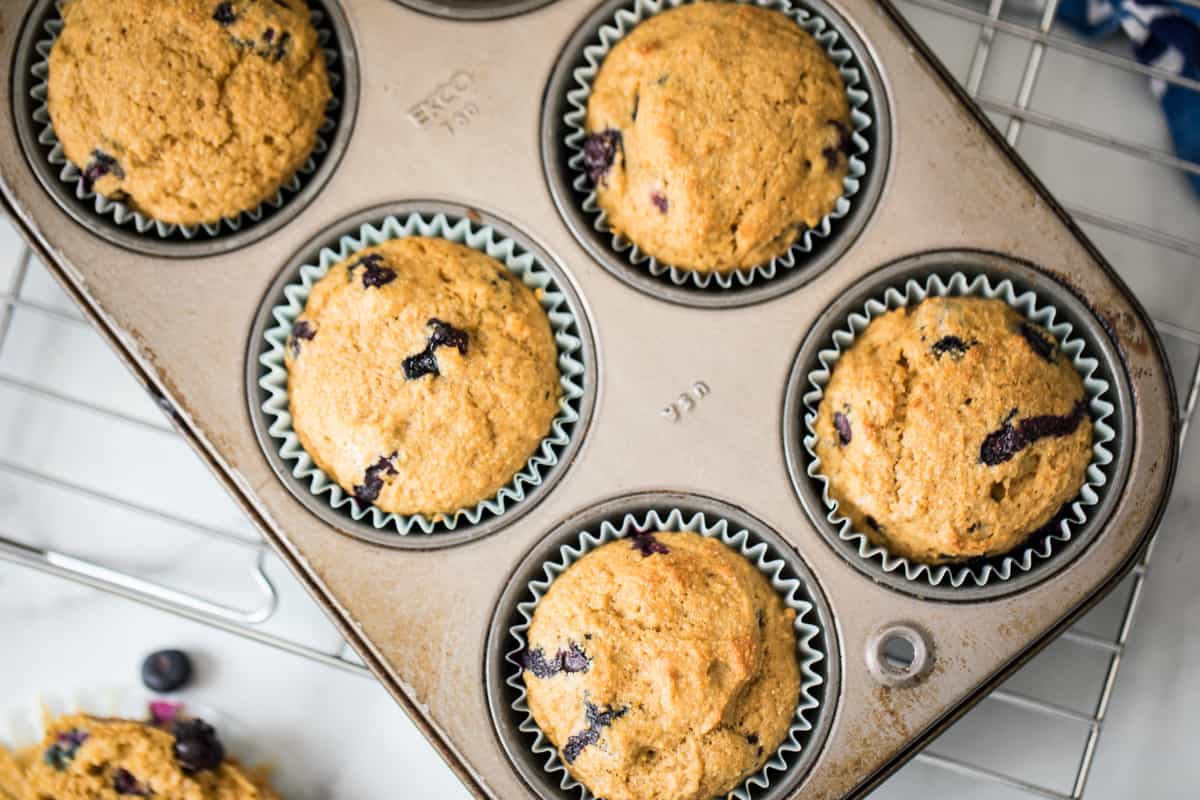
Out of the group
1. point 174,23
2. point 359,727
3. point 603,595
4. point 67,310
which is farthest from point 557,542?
point 67,310

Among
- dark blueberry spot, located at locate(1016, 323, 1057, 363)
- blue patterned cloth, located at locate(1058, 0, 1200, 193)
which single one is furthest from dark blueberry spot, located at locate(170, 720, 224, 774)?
blue patterned cloth, located at locate(1058, 0, 1200, 193)

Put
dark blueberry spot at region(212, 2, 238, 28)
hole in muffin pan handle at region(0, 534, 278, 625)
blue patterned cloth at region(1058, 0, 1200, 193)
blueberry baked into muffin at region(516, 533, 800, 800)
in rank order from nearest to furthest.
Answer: blueberry baked into muffin at region(516, 533, 800, 800), dark blueberry spot at region(212, 2, 238, 28), hole in muffin pan handle at region(0, 534, 278, 625), blue patterned cloth at region(1058, 0, 1200, 193)

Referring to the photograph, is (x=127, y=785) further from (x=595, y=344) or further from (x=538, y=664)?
(x=595, y=344)

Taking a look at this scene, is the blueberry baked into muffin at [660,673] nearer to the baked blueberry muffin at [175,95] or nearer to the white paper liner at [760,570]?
the white paper liner at [760,570]

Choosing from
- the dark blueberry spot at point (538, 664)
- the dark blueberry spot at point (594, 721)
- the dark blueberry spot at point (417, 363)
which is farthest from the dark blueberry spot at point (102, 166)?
the dark blueberry spot at point (594, 721)

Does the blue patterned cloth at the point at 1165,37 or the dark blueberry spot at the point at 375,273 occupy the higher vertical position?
the blue patterned cloth at the point at 1165,37

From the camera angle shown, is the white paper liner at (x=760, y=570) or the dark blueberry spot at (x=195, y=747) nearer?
the white paper liner at (x=760, y=570)

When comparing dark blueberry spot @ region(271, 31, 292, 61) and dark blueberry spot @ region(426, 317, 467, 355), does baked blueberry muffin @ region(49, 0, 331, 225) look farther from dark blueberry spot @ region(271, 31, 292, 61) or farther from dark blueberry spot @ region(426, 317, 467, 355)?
dark blueberry spot @ region(426, 317, 467, 355)
